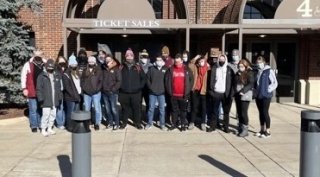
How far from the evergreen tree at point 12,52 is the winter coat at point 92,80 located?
2.81 m

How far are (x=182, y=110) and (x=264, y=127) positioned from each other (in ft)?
5.92

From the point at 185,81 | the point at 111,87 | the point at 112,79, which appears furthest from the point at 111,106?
the point at 185,81

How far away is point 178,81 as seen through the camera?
9812 mm

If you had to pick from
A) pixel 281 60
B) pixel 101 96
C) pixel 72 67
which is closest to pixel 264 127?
pixel 101 96

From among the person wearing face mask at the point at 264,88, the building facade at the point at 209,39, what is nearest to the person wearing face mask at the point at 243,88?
the person wearing face mask at the point at 264,88

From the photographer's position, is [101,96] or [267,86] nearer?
[267,86]

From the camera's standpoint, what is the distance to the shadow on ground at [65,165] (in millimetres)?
6610

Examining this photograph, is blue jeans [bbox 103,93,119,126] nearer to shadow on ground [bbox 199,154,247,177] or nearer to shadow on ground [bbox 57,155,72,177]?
shadow on ground [bbox 57,155,72,177]

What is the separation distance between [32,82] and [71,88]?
0.83m

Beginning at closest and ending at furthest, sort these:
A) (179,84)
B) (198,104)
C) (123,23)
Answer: (179,84) < (198,104) < (123,23)

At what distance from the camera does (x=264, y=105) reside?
9.24 m

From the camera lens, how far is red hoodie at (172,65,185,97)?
9758 millimetres

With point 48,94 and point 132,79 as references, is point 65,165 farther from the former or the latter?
point 132,79

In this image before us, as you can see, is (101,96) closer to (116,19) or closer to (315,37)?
(116,19)
